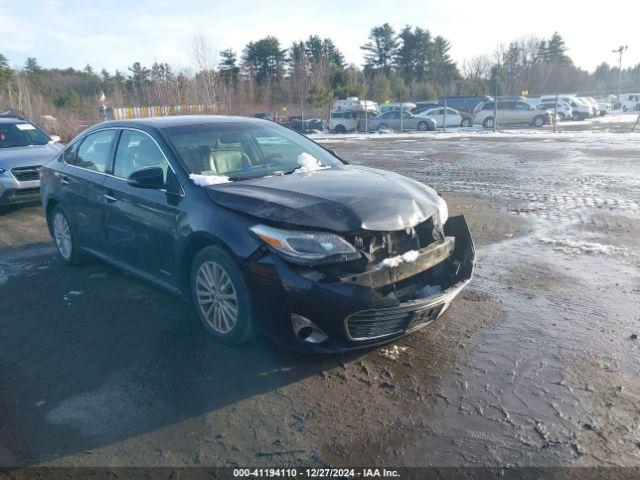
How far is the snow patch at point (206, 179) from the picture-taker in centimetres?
419

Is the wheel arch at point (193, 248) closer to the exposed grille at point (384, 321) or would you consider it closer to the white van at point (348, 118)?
the exposed grille at point (384, 321)

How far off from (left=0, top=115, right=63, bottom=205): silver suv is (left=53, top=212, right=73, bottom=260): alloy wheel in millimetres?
3413

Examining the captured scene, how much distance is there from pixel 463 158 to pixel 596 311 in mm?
12414

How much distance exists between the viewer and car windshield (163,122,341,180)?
454cm

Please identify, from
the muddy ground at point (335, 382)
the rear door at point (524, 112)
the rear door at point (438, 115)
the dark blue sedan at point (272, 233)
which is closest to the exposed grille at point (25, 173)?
the muddy ground at point (335, 382)

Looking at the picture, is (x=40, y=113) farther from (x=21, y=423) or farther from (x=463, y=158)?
(x=21, y=423)

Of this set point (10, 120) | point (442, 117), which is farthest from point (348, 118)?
point (10, 120)

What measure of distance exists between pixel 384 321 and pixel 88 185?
3580 millimetres

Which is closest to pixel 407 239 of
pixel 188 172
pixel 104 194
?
pixel 188 172

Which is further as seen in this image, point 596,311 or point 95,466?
point 596,311

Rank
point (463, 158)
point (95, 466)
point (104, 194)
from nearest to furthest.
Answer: point (95, 466) < point (104, 194) < point (463, 158)

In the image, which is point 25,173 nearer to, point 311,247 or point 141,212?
point 141,212

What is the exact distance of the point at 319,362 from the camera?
12.6 feet

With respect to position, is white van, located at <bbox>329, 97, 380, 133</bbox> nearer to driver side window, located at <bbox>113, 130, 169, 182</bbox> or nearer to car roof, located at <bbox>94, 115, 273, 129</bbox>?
car roof, located at <bbox>94, 115, 273, 129</bbox>
